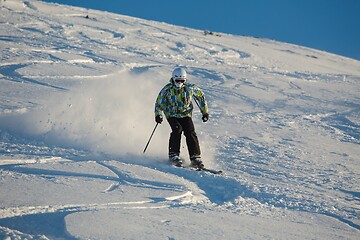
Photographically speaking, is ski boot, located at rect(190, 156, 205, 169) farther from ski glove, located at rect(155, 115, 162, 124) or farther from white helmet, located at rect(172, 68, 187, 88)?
white helmet, located at rect(172, 68, 187, 88)

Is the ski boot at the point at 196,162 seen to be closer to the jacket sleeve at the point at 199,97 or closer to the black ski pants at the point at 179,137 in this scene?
the black ski pants at the point at 179,137

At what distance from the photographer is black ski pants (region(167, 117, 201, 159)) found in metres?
7.20

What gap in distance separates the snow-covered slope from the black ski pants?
1.21 feet

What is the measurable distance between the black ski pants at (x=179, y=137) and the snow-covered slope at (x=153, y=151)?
369mm

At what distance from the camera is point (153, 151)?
786 cm

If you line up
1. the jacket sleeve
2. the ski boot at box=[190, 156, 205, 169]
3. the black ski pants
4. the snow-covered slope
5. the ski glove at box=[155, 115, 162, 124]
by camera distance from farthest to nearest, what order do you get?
the jacket sleeve → the ski glove at box=[155, 115, 162, 124] → the black ski pants → the ski boot at box=[190, 156, 205, 169] → the snow-covered slope

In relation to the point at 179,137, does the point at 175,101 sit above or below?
above

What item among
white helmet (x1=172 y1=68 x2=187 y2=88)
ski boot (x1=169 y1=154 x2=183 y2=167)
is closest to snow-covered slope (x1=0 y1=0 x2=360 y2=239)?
ski boot (x1=169 y1=154 x2=183 y2=167)

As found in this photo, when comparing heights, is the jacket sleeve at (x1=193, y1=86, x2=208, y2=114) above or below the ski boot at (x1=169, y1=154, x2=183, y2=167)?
above

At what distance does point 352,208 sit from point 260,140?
3.75 metres

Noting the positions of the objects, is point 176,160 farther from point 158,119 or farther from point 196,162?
point 158,119

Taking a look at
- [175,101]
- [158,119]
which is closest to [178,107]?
[175,101]

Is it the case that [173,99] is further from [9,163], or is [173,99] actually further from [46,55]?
[46,55]

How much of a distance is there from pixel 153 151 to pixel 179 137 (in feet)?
2.53
